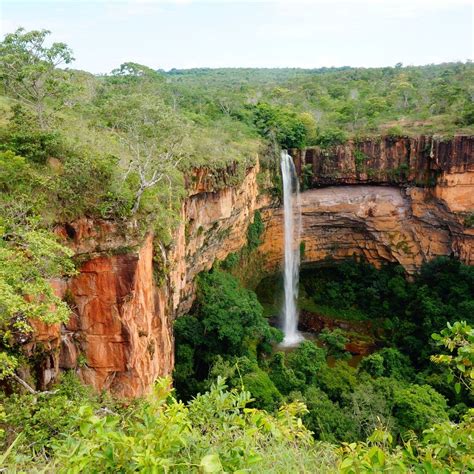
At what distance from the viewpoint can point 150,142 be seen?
10359 mm

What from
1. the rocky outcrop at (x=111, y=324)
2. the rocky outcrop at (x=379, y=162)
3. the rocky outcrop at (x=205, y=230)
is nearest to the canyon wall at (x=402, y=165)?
the rocky outcrop at (x=379, y=162)

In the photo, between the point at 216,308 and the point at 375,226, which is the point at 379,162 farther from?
the point at 216,308

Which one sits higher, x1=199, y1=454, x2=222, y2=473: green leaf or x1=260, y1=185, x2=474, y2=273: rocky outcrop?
x1=199, y1=454, x2=222, y2=473: green leaf

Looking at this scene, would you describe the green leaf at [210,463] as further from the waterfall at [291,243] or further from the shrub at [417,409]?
the waterfall at [291,243]

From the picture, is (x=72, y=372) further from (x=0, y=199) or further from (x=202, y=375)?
(x=202, y=375)

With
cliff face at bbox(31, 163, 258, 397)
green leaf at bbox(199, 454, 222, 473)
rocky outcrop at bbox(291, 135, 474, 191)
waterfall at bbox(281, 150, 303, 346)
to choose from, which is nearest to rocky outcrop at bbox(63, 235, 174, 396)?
cliff face at bbox(31, 163, 258, 397)

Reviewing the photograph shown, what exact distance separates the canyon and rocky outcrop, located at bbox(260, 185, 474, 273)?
5 centimetres

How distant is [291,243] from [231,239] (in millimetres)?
4791

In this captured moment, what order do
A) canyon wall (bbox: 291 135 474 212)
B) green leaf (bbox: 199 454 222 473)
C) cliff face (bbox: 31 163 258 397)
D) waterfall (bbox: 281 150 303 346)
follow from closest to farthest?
green leaf (bbox: 199 454 222 473) < cliff face (bbox: 31 163 258 397) < canyon wall (bbox: 291 135 474 212) < waterfall (bbox: 281 150 303 346)

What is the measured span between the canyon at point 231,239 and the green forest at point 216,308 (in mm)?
416

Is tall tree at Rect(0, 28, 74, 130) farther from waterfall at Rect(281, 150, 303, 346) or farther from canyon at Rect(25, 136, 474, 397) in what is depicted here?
waterfall at Rect(281, 150, 303, 346)

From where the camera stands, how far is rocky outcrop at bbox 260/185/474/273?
71.3ft

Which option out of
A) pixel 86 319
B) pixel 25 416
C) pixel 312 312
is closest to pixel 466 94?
pixel 312 312

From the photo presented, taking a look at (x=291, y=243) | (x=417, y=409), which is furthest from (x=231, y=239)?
(x=417, y=409)
